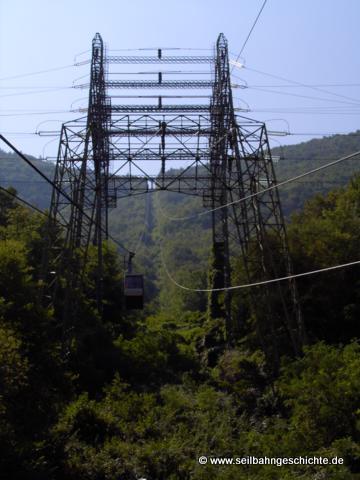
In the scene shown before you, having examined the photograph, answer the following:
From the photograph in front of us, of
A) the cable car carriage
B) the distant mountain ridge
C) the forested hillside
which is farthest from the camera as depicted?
the distant mountain ridge

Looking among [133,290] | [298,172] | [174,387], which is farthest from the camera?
[298,172]

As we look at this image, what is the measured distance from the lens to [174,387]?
29.9 meters

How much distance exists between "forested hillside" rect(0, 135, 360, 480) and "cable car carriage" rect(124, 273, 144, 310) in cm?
311

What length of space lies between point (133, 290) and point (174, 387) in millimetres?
7258

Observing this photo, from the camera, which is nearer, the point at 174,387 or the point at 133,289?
the point at 133,289

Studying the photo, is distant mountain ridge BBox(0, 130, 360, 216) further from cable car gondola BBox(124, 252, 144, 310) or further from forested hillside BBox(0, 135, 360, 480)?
cable car gondola BBox(124, 252, 144, 310)

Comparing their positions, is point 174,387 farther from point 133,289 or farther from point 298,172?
point 298,172

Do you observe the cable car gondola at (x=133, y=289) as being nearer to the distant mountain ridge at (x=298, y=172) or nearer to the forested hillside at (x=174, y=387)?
the forested hillside at (x=174, y=387)

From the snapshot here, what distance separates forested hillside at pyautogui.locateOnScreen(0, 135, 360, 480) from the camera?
18672 mm

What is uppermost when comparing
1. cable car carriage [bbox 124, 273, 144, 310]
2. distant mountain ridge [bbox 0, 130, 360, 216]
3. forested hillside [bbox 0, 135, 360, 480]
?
distant mountain ridge [bbox 0, 130, 360, 216]

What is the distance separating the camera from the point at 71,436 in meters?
22.9

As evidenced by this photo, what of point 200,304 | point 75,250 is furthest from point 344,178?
point 75,250

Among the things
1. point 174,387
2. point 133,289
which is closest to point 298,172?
point 174,387

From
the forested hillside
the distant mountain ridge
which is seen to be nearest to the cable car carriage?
the forested hillside
